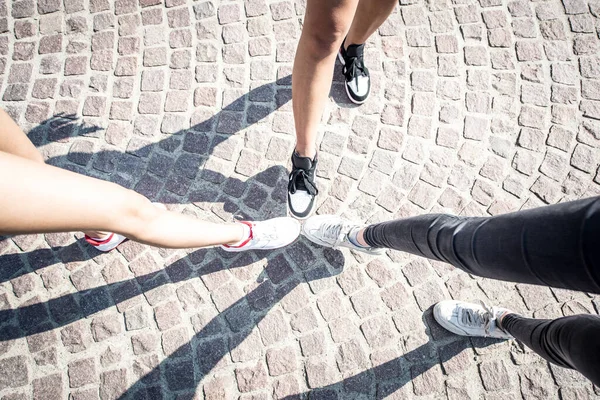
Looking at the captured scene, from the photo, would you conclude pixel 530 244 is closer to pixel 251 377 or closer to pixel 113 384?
pixel 251 377

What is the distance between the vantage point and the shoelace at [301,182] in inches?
114

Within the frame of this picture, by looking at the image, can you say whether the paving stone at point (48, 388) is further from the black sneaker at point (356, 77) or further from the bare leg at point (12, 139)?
the black sneaker at point (356, 77)

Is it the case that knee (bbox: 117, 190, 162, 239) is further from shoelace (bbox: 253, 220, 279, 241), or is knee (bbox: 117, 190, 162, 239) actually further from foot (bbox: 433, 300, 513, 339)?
foot (bbox: 433, 300, 513, 339)

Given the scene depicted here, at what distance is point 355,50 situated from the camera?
10.3 ft

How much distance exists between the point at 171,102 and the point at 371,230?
7.63 feet

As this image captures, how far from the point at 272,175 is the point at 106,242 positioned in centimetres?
153

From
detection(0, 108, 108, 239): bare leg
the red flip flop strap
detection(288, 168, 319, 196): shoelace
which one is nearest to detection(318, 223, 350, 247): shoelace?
detection(288, 168, 319, 196): shoelace

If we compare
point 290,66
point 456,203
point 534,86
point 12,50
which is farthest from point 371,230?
point 12,50

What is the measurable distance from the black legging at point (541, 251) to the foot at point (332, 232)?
2.34 feet

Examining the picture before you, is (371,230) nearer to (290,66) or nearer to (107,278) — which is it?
(290,66)

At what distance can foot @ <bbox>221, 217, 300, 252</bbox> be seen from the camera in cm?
274

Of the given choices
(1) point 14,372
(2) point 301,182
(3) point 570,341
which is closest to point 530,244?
(3) point 570,341

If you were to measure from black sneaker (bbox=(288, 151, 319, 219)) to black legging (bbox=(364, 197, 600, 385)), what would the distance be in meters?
1.05

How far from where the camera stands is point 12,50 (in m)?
3.38
